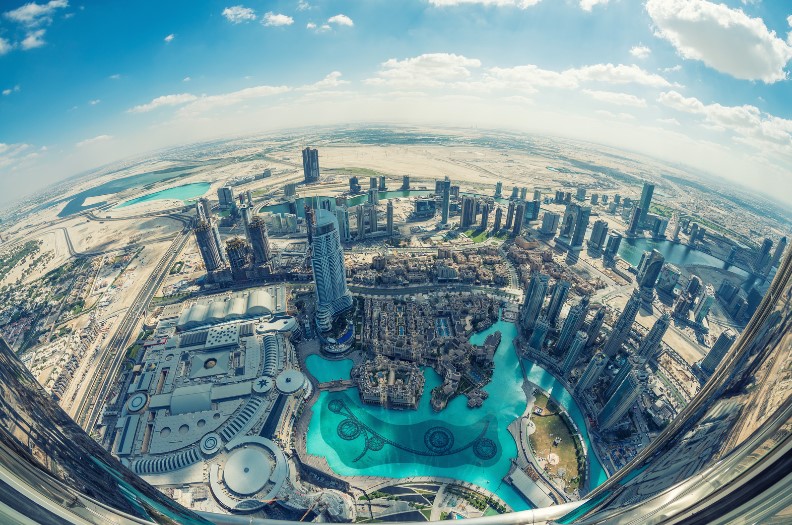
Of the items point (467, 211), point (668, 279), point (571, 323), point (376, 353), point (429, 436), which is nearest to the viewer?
point (429, 436)

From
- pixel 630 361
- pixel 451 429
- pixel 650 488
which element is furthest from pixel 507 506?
pixel 650 488

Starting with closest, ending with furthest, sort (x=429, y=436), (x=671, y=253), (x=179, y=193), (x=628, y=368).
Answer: (x=628, y=368) → (x=429, y=436) → (x=671, y=253) → (x=179, y=193)

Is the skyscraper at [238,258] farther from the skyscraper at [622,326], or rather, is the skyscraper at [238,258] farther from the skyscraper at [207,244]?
the skyscraper at [622,326]

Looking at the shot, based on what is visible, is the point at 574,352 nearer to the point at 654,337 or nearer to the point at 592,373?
the point at 592,373

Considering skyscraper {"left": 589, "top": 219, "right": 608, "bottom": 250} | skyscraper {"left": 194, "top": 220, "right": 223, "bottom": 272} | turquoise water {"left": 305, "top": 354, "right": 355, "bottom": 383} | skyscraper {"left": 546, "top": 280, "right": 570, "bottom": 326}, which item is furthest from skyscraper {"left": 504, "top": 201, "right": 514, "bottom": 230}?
skyscraper {"left": 194, "top": 220, "right": 223, "bottom": 272}

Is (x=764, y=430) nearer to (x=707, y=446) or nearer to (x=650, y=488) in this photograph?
(x=707, y=446)

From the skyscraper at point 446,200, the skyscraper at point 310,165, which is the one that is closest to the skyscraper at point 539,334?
the skyscraper at point 446,200

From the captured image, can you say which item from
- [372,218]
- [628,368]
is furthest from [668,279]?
[372,218]
